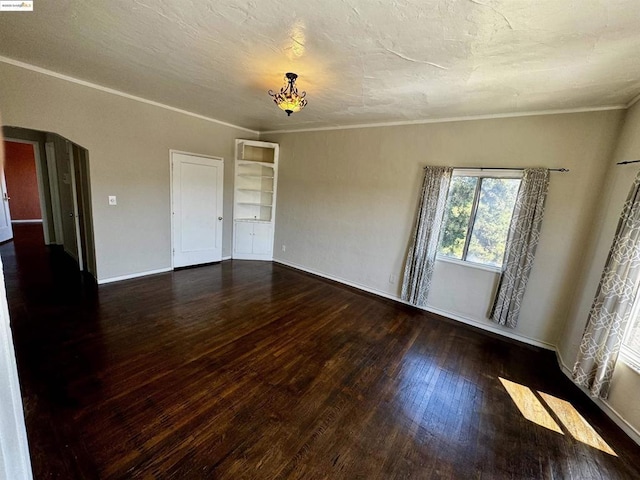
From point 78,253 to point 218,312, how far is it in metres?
3.07

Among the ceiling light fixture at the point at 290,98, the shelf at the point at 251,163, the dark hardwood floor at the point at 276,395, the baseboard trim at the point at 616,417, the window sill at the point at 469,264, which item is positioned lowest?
the dark hardwood floor at the point at 276,395

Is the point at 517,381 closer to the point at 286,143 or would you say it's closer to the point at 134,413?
the point at 134,413

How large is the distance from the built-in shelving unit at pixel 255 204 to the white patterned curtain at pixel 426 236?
3.03 metres

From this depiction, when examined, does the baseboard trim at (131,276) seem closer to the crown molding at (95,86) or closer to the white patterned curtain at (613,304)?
the crown molding at (95,86)

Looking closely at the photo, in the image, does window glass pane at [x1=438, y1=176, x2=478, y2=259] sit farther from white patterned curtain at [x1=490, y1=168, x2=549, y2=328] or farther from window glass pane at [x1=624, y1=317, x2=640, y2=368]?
window glass pane at [x1=624, y1=317, x2=640, y2=368]

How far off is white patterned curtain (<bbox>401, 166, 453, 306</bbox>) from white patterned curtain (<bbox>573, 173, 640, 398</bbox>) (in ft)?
5.45

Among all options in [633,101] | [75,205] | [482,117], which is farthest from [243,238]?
[633,101]

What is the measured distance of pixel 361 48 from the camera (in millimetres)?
2082

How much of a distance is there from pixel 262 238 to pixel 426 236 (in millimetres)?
3376

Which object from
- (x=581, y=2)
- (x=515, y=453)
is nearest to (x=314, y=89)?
(x=581, y=2)

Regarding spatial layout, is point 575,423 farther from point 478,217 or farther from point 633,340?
point 478,217

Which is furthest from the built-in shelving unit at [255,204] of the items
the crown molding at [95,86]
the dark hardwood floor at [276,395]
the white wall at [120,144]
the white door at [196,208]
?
the dark hardwood floor at [276,395]

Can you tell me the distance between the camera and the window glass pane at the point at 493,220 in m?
3.33

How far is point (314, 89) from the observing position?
299 cm
